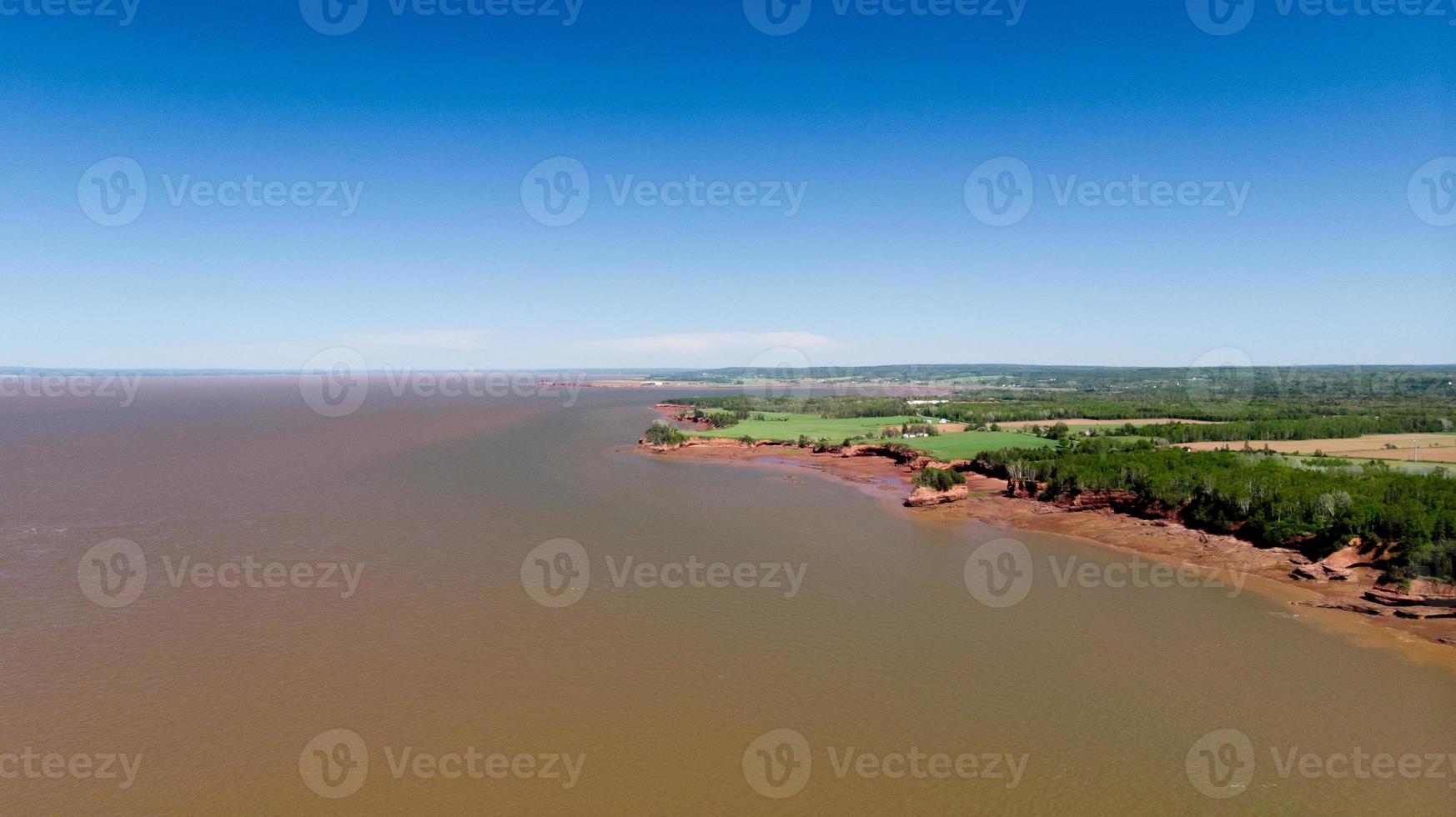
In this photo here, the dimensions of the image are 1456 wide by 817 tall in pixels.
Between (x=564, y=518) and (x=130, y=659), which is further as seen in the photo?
(x=564, y=518)

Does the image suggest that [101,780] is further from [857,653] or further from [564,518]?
[564,518]

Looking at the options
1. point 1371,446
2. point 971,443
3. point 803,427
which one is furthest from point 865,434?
point 1371,446

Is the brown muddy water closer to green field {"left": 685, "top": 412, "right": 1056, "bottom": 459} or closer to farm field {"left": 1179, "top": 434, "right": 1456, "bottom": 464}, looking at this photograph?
green field {"left": 685, "top": 412, "right": 1056, "bottom": 459}

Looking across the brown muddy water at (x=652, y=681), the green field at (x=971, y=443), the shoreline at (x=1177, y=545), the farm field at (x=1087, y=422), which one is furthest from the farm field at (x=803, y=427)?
the brown muddy water at (x=652, y=681)

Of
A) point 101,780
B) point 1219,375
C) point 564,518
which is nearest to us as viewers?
point 101,780

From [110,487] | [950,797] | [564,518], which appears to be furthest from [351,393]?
[950,797]

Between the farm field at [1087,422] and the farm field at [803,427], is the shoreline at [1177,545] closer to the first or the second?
the farm field at [803,427]

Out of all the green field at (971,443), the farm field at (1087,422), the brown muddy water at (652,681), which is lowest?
the brown muddy water at (652,681)
